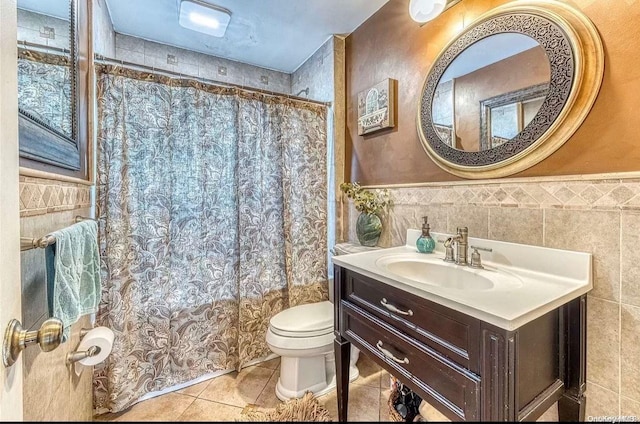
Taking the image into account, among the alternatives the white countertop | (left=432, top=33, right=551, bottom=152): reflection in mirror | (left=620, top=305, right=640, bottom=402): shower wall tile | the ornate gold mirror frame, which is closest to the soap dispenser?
the white countertop

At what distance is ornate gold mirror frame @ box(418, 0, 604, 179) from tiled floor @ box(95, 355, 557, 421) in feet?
3.15

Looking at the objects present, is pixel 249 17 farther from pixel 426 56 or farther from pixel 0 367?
pixel 0 367

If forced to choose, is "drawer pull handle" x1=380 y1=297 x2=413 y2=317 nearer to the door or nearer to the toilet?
Result: the toilet

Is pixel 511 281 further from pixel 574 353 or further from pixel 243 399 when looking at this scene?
pixel 243 399

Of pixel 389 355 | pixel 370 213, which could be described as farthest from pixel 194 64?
pixel 389 355

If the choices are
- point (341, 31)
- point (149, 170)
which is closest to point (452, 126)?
point (341, 31)

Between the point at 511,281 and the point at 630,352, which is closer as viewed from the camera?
the point at 630,352

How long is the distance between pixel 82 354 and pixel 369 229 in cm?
145

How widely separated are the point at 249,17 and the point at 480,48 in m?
1.52

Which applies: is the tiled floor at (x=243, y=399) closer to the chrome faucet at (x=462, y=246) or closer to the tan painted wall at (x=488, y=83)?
the chrome faucet at (x=462, y=246)

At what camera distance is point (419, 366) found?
88 centimetres

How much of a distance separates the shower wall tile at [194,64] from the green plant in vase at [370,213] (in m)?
1.50

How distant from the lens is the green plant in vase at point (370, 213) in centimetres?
174

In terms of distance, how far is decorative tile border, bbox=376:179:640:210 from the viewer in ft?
2.83
